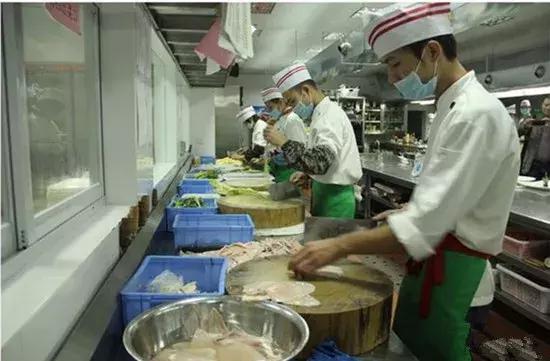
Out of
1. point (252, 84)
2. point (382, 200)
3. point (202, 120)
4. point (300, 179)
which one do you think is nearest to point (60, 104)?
point (300, 179)

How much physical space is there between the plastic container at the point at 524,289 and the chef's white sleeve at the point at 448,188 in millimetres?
1898

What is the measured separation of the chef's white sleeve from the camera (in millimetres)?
1137

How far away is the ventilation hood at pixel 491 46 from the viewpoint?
385 cm

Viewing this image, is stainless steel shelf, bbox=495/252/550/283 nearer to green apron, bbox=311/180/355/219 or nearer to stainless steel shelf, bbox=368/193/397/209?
green apron, bbox=311/180/355/219

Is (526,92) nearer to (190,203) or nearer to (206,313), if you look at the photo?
(190,203)

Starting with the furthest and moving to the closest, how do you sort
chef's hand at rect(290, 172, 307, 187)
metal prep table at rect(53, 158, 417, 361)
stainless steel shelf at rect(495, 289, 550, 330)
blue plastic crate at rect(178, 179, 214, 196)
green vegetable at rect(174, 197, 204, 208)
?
blue plastic crate at rect(178, 179, 214, 196), chef's hand at rect(290, 172, 307, 187), green vegetable at rect(174, 197, 204, 208), stainless steel shelf at rect(495, 289, 550, 330), metal prep table at rect(53, 158, 417, 361)

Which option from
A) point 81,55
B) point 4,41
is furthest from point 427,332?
point 81,55

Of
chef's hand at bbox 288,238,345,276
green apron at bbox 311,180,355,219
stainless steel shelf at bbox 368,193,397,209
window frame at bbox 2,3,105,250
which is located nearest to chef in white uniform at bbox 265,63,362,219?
green apron at bbox 311,180,355,219

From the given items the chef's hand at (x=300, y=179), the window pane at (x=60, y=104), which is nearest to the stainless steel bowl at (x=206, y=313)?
the window pane at (x=60, y=104)

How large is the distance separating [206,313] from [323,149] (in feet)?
4.67

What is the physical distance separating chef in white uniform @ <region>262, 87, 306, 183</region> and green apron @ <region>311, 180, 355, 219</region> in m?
0.30

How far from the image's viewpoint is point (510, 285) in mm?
2908

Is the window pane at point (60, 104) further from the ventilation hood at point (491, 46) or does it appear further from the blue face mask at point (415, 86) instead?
the ventilation hood at point (491, 46)

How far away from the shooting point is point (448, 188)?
3.73ft
